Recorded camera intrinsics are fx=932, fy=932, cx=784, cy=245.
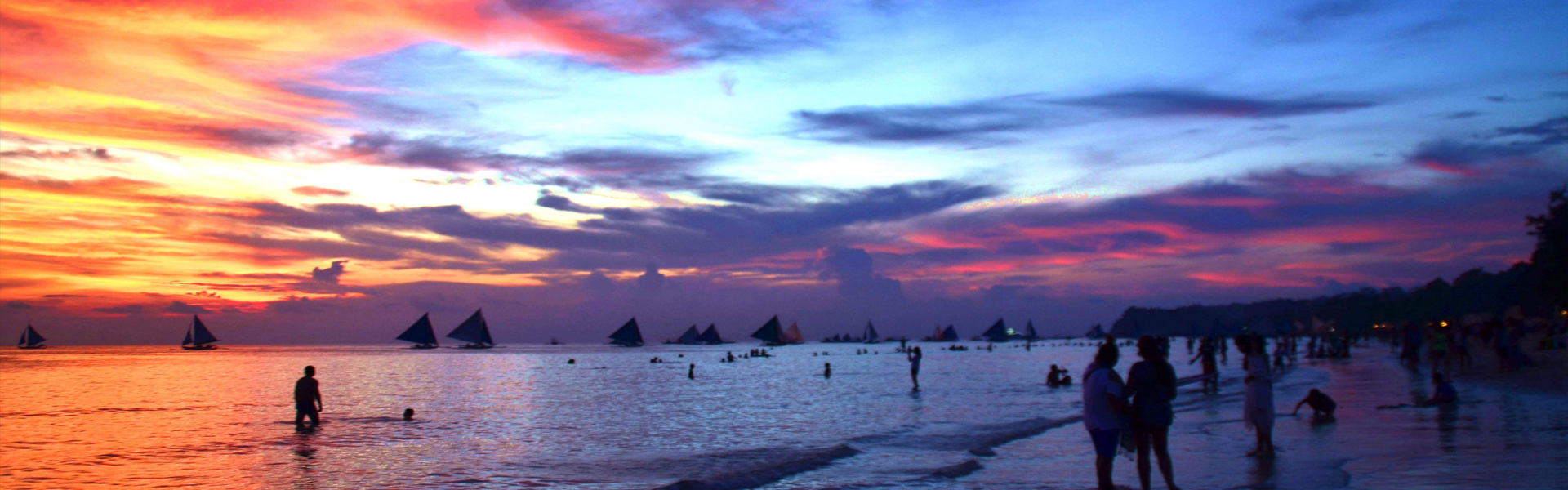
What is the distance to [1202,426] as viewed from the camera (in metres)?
19.6

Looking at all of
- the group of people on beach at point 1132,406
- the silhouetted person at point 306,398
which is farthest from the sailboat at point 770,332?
the group of people on beach at point 1132,406

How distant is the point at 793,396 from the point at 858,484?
27283 mm

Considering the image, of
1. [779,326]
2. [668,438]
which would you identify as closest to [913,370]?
[668,438]

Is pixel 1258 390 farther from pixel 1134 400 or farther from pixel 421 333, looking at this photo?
pixel 421 333

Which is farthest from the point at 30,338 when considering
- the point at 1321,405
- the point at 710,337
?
the point at 1321,405

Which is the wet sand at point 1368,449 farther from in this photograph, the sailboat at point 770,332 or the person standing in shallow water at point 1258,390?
the sailboat at point 770,332

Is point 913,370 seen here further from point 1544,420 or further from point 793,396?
point 1544,420

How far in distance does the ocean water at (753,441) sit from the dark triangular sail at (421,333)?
68992 mm

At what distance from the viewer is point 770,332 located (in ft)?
513

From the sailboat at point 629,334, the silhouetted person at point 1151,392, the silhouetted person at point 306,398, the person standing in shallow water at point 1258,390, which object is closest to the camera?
the silhouetted person at point 1151,392

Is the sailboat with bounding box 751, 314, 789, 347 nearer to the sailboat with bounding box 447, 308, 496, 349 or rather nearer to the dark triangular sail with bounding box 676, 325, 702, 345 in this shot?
the dark triangular sail with bounding box 676, 325, 702, 345

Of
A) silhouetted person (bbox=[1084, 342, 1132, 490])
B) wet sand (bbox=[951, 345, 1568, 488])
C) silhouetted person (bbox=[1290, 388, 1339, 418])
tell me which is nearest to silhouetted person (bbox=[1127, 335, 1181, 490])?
silhouetted person (bbox=[1084, 342, 1132, 490])

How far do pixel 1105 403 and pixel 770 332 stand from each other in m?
148

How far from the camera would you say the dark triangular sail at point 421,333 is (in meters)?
114
